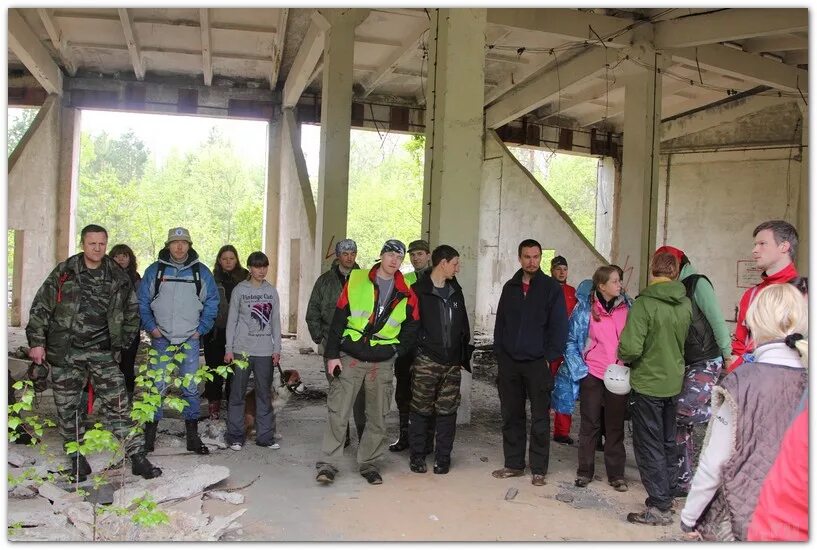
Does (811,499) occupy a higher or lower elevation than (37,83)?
lower

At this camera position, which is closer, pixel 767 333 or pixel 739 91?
pixel 767 333

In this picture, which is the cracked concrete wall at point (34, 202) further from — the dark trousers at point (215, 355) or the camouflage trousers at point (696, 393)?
the camouflage trousers at point (696, 393)

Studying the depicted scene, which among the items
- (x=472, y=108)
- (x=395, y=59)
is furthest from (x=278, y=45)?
(x=472, y=108)

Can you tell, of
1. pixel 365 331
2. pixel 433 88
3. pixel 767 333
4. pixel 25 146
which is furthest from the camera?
pixel 25 146

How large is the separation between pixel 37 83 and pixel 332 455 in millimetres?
14409

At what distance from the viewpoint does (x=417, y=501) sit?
468 centimetres

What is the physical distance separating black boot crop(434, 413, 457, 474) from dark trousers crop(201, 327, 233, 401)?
2106 millimetres

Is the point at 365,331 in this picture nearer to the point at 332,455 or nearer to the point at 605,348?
the point at 332,455

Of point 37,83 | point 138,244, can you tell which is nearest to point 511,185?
point 37,83

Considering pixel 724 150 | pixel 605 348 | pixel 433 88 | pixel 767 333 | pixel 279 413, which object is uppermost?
pixel 724 150

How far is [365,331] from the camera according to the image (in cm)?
498

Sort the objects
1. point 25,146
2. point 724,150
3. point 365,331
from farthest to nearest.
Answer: point 724,150 < point 25,146 < point 365,331

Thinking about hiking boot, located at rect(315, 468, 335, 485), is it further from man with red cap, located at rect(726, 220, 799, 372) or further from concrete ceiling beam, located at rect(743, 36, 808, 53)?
concrete ceiling beam, located at rect(743, 36, 808, 53)

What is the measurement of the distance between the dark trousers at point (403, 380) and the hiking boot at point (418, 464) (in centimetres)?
69
